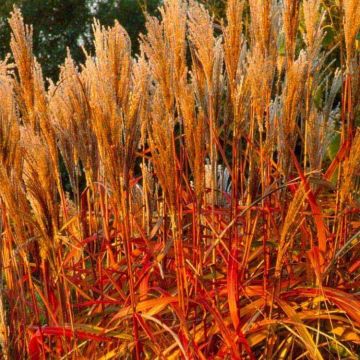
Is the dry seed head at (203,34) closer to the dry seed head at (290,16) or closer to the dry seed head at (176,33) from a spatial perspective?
the dry seed head at (176,33)

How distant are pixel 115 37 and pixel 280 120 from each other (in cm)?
44

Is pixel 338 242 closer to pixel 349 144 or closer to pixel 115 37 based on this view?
pixel 349 144

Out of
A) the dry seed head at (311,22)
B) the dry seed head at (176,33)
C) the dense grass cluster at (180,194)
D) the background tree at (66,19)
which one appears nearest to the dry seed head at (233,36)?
the dense grass cluster at (180,194)

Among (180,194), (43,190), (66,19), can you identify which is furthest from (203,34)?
(66,19)

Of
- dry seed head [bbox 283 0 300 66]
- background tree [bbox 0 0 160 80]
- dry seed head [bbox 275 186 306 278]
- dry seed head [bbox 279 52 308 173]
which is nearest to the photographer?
dry seed head [bbox 275 186 306 278]

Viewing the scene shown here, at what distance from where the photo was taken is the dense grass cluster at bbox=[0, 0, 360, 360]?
5.86ft

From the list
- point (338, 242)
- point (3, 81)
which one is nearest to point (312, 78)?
point (338, 242)

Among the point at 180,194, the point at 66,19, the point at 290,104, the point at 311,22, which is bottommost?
the point at 66,19

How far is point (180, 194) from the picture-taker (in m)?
1.96

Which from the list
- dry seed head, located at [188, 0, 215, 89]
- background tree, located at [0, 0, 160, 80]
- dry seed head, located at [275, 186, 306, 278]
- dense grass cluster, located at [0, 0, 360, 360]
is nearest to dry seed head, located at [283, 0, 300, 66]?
dense grass cluster, located at [0, 0, 360, 360]

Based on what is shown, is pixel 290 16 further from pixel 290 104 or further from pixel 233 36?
pixel 290 104

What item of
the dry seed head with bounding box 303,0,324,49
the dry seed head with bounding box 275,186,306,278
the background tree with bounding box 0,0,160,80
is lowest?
the background tree with bounding box 0,0,160,80

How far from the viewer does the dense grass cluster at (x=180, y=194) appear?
1.79 m

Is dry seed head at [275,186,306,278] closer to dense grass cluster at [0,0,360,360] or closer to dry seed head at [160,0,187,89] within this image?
dense grass cluster at [0,0,360,360]
